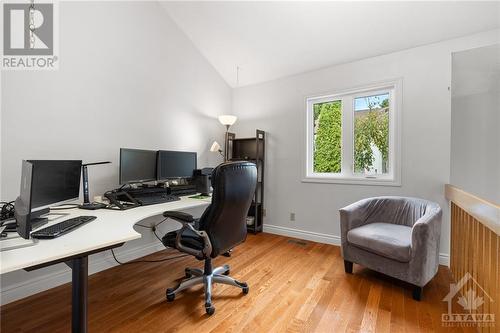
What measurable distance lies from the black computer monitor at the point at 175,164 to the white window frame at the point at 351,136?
1579mm

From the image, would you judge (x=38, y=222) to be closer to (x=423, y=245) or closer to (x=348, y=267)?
(x=348, y=267)

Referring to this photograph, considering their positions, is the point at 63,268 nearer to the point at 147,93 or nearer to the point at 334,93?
the point at 147,93

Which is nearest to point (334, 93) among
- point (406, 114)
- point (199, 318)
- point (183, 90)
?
point (406, 114)

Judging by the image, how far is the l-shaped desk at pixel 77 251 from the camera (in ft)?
3.06

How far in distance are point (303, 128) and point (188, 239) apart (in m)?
2.27

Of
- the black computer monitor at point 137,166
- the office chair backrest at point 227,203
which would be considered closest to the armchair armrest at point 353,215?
the office chair backrest at point 227,203

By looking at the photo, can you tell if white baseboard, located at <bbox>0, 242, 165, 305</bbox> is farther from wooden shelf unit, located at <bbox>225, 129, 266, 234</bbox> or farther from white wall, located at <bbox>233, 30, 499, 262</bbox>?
white wall, located at <bbox>233, 30, 499, 262</bbox>

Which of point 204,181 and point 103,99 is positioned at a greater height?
point 103,99

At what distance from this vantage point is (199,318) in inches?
64.2

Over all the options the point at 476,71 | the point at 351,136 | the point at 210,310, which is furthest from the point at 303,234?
the point at 476,71

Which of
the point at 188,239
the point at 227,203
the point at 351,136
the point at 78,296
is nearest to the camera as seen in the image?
the point at 78,296

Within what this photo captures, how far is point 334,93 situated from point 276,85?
0.91m

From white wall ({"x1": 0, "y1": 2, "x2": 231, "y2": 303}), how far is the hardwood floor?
14.3 inches

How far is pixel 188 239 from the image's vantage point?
1756mm
